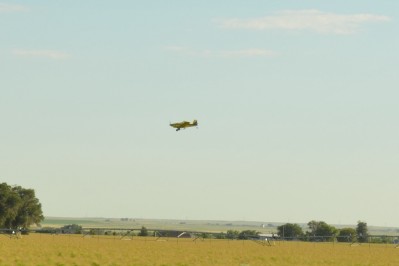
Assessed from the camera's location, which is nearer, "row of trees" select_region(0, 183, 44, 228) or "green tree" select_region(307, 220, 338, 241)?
"row of trees" select_region(0, 183, 44, 228)

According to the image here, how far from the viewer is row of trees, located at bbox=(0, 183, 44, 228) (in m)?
137

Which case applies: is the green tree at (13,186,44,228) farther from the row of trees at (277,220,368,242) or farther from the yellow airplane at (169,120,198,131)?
the yellow airplane at (169,120,198,131)

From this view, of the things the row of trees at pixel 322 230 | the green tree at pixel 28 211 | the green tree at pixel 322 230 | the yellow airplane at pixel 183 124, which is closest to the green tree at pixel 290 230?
the row of trees at pixel 322 230

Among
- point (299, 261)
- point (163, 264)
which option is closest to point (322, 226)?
point (299, 261)

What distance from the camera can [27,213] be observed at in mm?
141500

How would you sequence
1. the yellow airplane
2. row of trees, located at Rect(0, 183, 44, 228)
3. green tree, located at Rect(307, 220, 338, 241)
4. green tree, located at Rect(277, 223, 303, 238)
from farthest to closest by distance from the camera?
green tree, located at Rect(277, 223, 303, 238), green tree, located at Rect(307, 220, 338, 241), row of trees, located at Rect(0, 183, 44, 228), the yellow airplane

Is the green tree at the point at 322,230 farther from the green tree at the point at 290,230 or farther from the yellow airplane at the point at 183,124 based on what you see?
the yellow airplane at the point at 183,124

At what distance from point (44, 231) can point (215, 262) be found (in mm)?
87340

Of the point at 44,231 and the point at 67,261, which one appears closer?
the point at 67,261

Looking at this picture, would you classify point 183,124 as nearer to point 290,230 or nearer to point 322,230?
point 322,230

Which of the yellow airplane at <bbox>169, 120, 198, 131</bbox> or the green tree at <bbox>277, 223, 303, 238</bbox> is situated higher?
the green tree at <bbox>277, 223, 303, 238</bbox>

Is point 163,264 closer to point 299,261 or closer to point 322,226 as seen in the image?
point 299,261

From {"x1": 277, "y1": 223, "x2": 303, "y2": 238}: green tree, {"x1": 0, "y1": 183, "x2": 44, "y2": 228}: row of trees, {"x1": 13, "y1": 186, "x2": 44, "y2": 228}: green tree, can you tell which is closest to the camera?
{"x1": 0, "y1": 183, "x2": 44, "y2": 228}: row of trees

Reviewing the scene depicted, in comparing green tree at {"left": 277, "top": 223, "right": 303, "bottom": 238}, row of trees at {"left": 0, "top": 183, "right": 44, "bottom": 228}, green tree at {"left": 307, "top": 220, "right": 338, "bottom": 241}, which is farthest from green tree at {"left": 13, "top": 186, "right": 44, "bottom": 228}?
green tree at {"left": 277, "top": 223, "right": 303, "bottom": 238}
